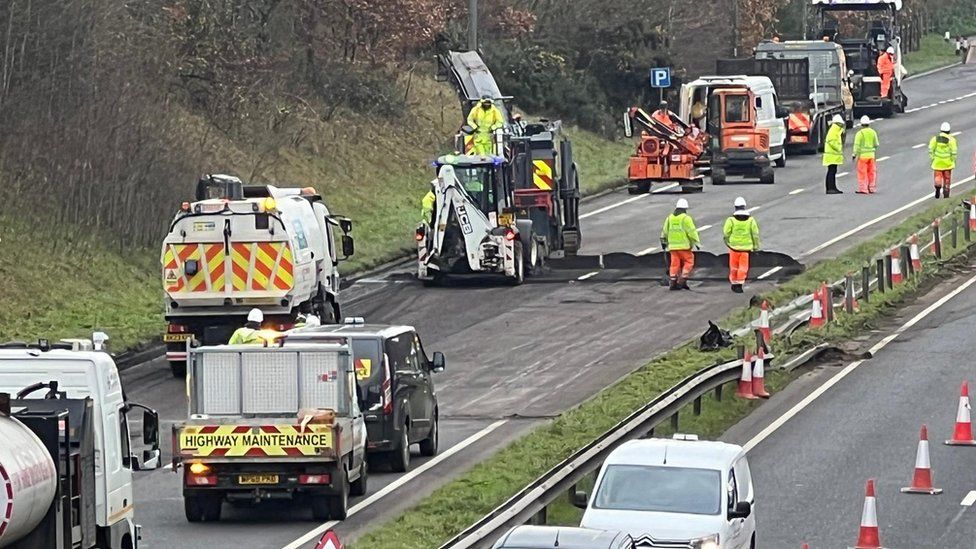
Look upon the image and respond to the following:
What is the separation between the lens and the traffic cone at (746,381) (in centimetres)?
2644

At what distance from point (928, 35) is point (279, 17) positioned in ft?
201

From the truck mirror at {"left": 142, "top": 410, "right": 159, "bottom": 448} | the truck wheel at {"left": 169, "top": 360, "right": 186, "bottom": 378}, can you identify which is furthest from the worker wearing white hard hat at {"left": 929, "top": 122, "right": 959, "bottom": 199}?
the truck mirror at {"left": 142, "top": 410, "right": 159, "bottom": 448}

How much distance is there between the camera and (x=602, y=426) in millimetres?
23703

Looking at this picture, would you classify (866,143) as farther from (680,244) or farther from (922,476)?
(922,476)

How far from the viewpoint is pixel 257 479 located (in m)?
20.0

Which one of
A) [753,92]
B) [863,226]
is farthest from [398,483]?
[753,92]

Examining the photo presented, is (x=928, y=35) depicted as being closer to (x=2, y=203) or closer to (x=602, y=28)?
(x=602, y=28)

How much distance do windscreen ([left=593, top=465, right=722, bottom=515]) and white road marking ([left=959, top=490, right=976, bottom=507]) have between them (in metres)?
4.38

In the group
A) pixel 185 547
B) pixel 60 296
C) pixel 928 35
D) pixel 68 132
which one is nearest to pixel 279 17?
pixel 68 132

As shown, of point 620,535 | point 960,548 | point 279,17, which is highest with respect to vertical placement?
point 279,17

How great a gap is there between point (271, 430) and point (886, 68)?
160ft

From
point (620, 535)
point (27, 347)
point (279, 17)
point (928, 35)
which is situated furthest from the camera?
point (928, 35)

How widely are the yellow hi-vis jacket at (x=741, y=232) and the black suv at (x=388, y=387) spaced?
12.0m

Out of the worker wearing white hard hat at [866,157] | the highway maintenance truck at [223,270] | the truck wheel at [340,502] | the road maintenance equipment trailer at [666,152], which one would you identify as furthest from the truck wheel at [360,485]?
the worker wearing white hard hat at [866,157]
